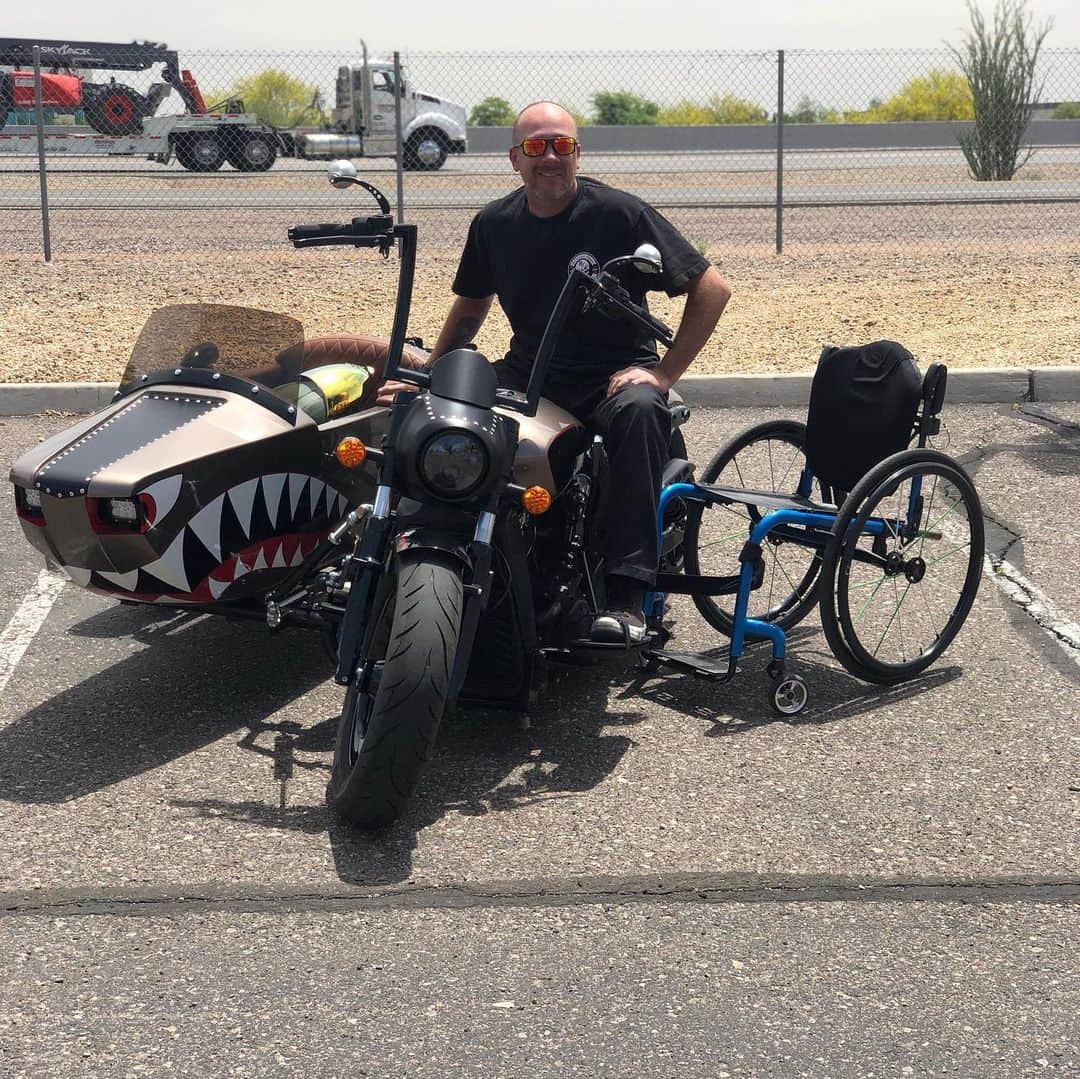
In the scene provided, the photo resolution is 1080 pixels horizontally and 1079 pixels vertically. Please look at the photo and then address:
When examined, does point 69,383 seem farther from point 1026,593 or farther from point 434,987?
point 434,987

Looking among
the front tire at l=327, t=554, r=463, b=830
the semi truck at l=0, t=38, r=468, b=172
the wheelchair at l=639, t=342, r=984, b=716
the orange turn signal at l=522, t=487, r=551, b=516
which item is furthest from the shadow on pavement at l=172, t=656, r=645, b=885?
the semi truck at l=0, t=38, r=468, b=172

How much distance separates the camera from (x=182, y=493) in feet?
14.4

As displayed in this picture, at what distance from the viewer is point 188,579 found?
14.6 feet

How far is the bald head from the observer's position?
480 cm

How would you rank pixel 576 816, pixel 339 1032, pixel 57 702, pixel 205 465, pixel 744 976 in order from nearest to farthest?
pixel 339 1032 < pixel 744 976 < pixel 576 816 < pixel 205 465 < pixel 57 702

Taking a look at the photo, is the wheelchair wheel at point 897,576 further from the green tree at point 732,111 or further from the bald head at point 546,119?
the green tree at point 732,111

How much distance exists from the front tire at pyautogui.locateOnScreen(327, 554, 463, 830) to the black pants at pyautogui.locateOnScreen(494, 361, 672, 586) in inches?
27.6

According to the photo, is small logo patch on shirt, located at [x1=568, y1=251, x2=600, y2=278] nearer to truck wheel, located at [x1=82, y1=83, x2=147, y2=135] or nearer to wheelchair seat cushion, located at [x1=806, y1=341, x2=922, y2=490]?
wheelchair seat cushion, located at [x1=806, y1=341, x2=922, y2=490]

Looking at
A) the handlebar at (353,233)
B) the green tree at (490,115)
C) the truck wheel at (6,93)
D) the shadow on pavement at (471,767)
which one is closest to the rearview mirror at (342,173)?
the handlebar at (353,233)

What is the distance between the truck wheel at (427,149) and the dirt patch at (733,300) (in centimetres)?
1348

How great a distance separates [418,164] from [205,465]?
24801 millimetres

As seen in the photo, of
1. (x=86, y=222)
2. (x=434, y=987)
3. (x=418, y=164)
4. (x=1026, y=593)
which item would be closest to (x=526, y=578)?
(x=434, y=987)

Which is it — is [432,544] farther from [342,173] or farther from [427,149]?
[427,149]

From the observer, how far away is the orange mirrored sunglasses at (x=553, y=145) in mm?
4793
